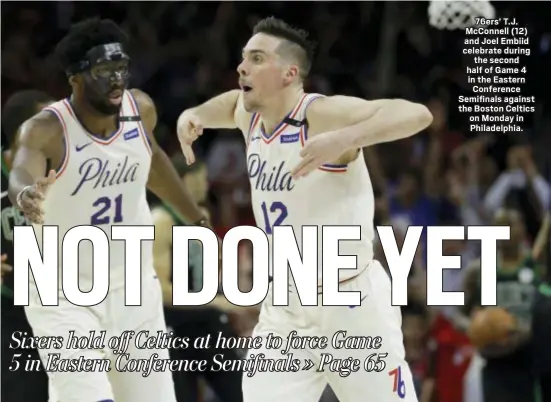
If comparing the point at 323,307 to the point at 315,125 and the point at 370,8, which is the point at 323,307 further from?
the point at 370,8

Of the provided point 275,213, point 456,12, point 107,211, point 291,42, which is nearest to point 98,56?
point 107,211

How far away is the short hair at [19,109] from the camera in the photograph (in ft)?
21.5

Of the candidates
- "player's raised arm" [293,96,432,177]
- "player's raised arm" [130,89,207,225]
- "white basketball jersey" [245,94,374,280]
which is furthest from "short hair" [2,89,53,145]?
"player's raised arm" [293,96,432,177]

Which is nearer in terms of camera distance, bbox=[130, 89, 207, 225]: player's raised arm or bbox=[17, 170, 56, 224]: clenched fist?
bbox=[17, 170, 56, 224]: clenched fist

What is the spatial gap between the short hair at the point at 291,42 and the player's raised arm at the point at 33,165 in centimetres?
115

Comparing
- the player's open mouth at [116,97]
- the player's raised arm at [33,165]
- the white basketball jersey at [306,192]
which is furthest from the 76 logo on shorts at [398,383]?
the player's open mouth at [116,97]

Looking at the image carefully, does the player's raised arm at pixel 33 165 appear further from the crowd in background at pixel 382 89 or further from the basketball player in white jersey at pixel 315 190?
the basketball player in white jersey at pixel 315 190

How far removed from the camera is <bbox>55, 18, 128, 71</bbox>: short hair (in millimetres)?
6145

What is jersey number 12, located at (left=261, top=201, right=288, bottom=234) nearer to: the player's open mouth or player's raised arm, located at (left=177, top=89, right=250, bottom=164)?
player's raised arm, located at (left=177, top=89, right=250, bottom=164)

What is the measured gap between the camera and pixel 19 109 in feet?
21.7

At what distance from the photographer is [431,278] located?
6484 mm

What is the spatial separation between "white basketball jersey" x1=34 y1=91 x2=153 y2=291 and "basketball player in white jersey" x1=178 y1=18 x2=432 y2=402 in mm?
623

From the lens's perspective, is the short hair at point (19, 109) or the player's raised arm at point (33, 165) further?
the short hair at point (19, 109)

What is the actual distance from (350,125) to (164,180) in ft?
4.29
